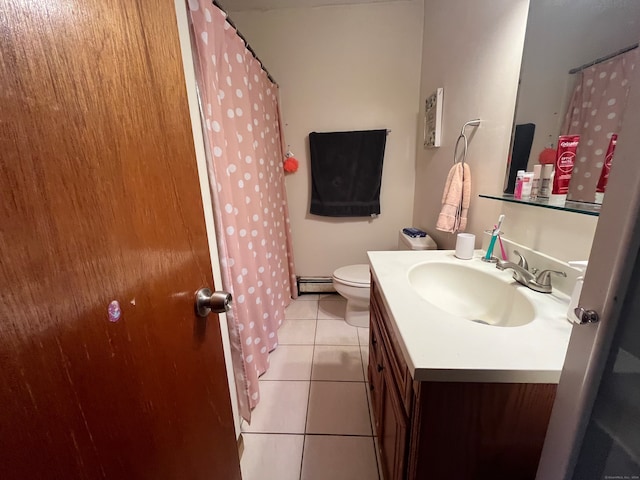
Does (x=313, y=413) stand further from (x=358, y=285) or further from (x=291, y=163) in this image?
(x=291, y=163)

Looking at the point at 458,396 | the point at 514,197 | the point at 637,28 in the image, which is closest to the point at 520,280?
the point at 514,197

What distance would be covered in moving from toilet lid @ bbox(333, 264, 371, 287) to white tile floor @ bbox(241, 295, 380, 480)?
428 mm

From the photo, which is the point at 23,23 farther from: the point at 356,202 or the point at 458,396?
the point at 356,202

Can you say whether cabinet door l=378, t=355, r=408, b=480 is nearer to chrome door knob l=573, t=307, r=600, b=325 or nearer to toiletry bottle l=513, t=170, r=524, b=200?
chrome door knob l=573, t=307, r=600, b=325

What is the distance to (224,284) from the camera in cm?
109

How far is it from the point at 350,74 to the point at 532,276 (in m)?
1.98

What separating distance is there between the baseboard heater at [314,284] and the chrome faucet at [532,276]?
1.74 meters

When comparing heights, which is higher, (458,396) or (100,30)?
(100,30)

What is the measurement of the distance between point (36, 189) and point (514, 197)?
1.34 meters

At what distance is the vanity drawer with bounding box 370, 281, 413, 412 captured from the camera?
0.63 meters

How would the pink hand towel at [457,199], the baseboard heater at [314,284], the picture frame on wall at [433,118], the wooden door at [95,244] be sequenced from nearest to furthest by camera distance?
the wooden door at [95,244] < the pink hand towel at [457,199] < the picture frame on wall at [433,118] < the baseboard heater at [314,284]

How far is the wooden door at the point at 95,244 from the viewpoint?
0.27m

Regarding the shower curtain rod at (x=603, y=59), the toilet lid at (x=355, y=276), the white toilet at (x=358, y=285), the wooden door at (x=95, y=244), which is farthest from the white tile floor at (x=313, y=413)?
the shower curtain rod at (x=603, y=59)

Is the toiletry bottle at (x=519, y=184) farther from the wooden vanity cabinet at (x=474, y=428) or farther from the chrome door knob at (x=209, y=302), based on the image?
the chrome door knob at (x=209, y=302)
